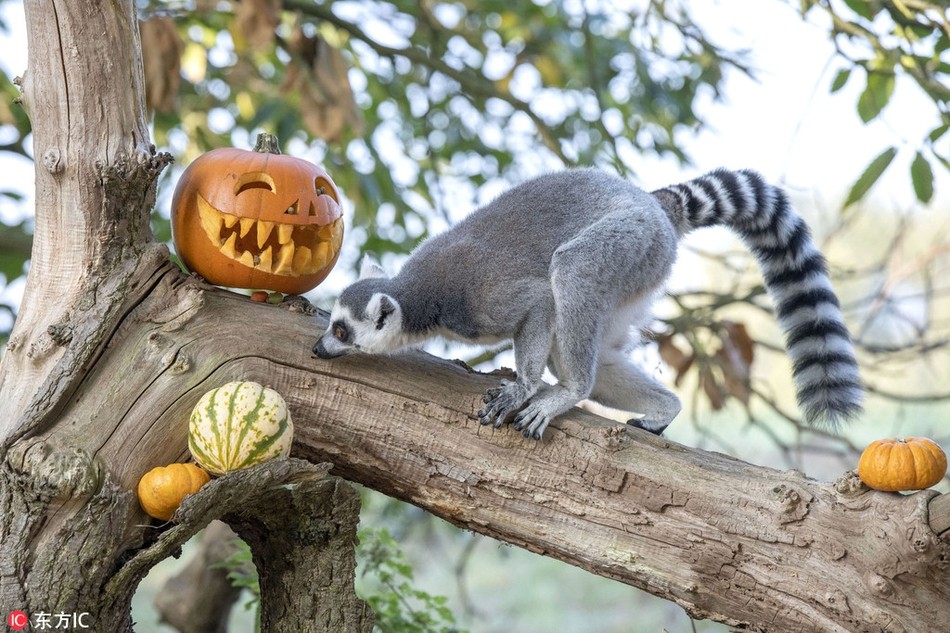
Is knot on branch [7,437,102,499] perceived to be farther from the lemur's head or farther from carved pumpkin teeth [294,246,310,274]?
carved pumpkin teeth [294,246,310,274]

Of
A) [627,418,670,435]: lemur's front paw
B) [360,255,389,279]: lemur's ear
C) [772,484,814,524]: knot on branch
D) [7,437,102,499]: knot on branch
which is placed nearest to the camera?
[7,437,102,499]: knot on branch

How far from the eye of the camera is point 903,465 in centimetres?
296

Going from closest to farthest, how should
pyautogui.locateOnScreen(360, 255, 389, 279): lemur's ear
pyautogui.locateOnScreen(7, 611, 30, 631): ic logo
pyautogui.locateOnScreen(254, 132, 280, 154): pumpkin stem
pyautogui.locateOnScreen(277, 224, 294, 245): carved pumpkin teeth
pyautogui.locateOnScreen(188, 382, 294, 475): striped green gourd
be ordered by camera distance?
pyautogui.locateOnScreen(7, 611, 30, 631): ic logo → pyautogui.locateOnScreen(188, 382, 294, 475): striped green gourd → pyautogui.locateOnScreen(277, 224, 294, 245): carved pumpkin teeth → pyautogui.locateOnScreen(254, 132, 280, 154): pumpkin stem → pyautogui.locateOnScreen(360, 255, 389, 279): lemur's ear

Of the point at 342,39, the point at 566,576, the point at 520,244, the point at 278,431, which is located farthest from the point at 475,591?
the point at 278,431

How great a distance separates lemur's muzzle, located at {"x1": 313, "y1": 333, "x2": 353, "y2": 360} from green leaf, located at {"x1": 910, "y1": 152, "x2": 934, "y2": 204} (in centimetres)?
246

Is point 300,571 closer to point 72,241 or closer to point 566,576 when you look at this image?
point 72,241

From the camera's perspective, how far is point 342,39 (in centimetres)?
680

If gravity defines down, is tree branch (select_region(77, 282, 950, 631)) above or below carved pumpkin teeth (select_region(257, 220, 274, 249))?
below

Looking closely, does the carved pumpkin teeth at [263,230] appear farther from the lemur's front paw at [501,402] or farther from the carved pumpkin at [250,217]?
the lemur's front paw at [501,402]

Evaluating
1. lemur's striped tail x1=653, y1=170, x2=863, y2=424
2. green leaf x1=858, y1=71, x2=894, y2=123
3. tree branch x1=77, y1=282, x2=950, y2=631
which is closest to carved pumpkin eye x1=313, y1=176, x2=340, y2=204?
tree branch x1=77, y1=282, x2=950, y2=631

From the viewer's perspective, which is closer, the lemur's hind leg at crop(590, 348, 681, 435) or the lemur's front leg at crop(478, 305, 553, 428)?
the lemur's front leg at crop(478, 305, 553, 428)

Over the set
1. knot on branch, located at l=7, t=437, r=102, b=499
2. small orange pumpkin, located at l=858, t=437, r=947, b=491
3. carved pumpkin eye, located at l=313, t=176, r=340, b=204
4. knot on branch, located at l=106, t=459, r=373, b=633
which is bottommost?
knot on branch, located at l=106, t=459, r=373, b=633

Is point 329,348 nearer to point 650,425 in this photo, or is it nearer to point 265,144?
point 265,144

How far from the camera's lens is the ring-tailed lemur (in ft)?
12.5
